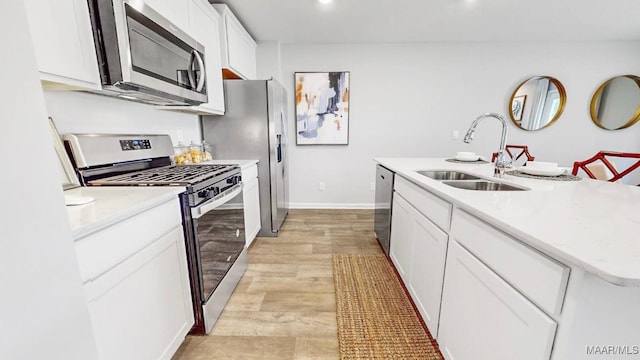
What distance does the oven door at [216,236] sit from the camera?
1.32 metres

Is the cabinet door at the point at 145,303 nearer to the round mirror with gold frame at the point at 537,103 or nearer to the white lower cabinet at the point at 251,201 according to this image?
the white lower cabinet at the point at 251,201

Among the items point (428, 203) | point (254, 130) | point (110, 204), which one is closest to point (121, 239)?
point (110, 204)

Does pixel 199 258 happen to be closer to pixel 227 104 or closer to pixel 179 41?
pixel 179 41

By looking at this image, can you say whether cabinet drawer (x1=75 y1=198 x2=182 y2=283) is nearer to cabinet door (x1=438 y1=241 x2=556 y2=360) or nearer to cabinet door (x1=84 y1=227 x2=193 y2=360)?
cabinet door (x1=84 y1=227 x2=193 y2=360)

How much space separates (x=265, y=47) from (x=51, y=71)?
8.63 ft

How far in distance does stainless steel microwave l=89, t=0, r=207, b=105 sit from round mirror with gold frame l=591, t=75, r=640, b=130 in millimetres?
4971

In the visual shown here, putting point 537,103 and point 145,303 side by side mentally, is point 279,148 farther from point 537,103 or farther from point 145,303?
point 537,103

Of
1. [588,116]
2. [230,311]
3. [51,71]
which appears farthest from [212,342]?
[588,116]

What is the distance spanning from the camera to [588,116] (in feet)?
11.2

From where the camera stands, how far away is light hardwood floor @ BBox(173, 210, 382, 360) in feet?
4.32

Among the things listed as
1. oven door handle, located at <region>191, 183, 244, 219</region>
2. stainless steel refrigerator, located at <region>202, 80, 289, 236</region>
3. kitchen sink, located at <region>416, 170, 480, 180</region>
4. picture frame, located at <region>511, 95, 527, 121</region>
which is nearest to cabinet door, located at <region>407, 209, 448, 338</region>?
kitchen sink, located at <region>416, 170, 480, 180</region>

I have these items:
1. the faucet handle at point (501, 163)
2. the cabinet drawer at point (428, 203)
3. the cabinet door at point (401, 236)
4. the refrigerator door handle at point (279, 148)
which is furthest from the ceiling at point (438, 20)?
the cabinet door at point (401, 236)

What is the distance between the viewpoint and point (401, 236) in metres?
1.82

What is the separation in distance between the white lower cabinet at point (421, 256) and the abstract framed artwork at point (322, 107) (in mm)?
1783
